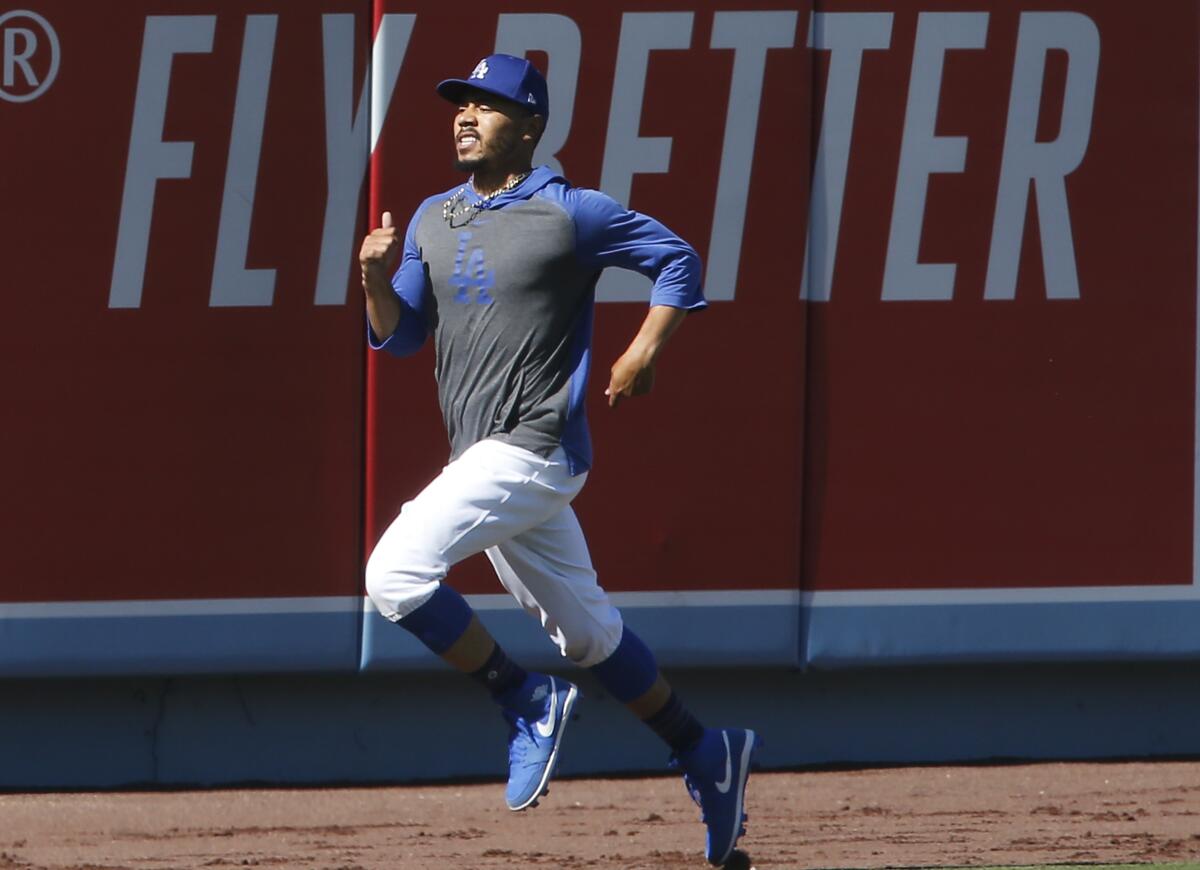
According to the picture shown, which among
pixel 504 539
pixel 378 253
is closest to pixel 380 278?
pixel 378 253

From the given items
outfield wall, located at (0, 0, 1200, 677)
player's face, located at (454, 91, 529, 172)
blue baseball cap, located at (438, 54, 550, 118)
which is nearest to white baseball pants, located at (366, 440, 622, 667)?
player's face, located at (454, 91, 529, 172)

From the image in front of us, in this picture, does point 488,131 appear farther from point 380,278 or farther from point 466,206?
point 380,278

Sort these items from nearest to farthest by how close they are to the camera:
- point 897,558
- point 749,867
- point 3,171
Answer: point 749,867, point 3,171, point 897,558

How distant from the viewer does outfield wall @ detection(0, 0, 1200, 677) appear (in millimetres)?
6191

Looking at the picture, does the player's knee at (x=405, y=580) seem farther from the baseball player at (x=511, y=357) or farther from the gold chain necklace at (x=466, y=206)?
the gold chain necklace at (x=466, y=206)

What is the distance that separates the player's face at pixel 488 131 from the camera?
15.5ft

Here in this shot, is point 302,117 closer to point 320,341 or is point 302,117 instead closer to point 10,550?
point 320,341

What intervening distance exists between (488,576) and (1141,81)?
2554 millimetres

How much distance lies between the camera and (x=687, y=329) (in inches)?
253

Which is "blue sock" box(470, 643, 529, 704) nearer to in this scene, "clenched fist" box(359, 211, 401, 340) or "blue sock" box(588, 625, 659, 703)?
"blue sock" box(588, 625, 659, 703)

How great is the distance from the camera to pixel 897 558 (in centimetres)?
660

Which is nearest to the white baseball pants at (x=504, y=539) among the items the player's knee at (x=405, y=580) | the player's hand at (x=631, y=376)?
the player's knee at (x=405, y=580)

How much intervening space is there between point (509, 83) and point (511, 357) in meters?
0.61

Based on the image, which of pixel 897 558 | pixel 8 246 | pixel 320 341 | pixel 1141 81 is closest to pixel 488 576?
pixel 320 341
